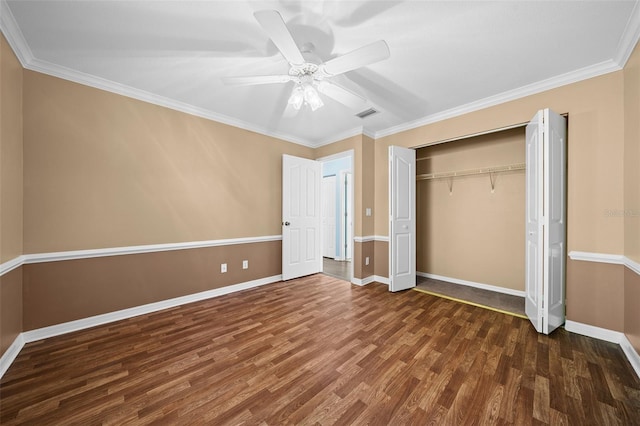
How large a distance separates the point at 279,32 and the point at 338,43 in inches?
27.6

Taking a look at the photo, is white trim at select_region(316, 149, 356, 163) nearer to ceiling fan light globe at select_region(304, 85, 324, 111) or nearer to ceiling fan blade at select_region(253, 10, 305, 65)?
ceiling fan light globe at select_region(304, 85, 324, 111)

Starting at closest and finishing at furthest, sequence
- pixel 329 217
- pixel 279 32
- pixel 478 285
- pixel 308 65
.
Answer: pixel 279 32, pixel 308 65, pixel 478 285, pixel 329 217

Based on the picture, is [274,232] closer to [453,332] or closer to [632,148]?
[453,332]

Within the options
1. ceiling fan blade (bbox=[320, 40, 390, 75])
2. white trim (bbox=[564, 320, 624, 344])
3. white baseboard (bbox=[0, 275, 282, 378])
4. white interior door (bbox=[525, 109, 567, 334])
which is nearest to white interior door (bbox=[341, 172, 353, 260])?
white baseboard (bbox=[0, 275, 282, 378])

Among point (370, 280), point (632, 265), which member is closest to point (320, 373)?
point (370, 280)

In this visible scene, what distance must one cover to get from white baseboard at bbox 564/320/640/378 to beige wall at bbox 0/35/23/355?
15.5 feet

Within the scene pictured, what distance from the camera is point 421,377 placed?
1688 millimetres

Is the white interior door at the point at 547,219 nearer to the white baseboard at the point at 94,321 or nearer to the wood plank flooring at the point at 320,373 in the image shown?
the wood plank flooring at the point at 320,373

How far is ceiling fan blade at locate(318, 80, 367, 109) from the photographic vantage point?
2.03 m

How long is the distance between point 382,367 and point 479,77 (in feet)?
9.48

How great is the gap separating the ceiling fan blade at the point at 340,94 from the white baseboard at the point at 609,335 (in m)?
2.97

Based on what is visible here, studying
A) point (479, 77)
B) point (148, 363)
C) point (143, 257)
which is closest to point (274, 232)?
point (143, 257)

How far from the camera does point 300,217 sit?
4.17 meters

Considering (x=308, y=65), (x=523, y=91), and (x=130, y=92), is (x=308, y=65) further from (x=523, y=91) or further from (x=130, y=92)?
(x=523, y=91)
